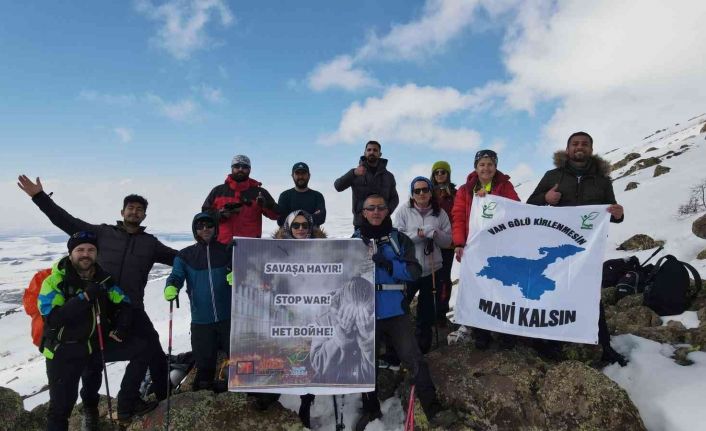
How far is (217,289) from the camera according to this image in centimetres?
558

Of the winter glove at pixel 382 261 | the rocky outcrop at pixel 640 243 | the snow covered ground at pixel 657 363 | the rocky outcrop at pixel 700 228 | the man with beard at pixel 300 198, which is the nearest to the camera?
the snow covered ground at pixel 657 363

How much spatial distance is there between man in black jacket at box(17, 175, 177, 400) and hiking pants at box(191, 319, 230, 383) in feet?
2.12

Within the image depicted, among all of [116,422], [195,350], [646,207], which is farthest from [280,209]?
[646,207]

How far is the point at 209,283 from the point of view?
558 centimetres

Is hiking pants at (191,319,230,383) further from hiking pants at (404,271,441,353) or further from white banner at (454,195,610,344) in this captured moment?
white banner at (454,195,610,344)

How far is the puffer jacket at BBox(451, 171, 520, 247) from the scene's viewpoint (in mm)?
5949

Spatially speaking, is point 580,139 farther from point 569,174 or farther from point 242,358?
point 242,358

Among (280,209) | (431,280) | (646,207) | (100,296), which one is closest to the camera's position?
(100,296)

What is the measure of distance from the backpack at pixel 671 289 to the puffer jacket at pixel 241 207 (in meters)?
7.28

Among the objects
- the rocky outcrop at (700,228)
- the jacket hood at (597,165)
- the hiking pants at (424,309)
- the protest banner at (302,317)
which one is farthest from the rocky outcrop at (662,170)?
the protest banner at (302,317)

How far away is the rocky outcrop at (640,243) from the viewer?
1166cm

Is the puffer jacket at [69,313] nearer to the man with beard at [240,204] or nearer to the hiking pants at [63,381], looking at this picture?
the hiking pants at [63,381]

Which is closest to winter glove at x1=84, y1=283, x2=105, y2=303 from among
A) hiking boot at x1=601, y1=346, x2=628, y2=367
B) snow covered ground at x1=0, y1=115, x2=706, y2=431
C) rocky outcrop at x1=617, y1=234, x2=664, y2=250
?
snow covered ground at x1=0, y1=115, x2=706, y2=431

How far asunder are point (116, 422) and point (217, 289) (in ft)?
8.01
